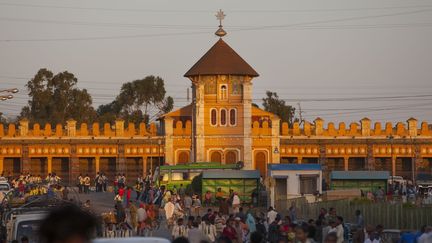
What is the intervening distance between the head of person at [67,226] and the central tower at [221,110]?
69.2 m

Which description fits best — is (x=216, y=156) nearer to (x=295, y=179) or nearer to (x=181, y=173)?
(x=181, y=173)

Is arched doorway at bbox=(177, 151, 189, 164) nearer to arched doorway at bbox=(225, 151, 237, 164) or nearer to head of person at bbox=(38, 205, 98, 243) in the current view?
arched doorway at bbox=(225, 151, 237, 164)

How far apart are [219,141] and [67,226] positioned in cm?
6993

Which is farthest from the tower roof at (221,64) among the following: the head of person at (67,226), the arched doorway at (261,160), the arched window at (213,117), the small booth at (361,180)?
the head of person at (67,226)

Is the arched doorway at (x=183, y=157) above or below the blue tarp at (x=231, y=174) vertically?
above

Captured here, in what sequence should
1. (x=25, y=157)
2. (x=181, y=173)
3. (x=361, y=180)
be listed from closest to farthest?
(x=361, y=180) < (x=181, y=173) < (x=25, y=157)

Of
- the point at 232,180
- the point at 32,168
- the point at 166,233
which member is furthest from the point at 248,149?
the point at 166,233

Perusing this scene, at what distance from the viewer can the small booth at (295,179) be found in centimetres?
4741

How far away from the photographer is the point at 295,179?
47531 millimetres

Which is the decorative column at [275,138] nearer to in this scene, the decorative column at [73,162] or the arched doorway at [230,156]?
the arched doorway at [230,156]

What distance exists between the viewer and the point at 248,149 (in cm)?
7444

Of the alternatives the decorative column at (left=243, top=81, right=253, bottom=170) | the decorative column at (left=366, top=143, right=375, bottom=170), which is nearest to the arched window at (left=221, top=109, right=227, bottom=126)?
the decorative column at (left=243, top=81, right=253, bottom=170)

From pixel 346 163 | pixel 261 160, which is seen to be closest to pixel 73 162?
pixel 261 160

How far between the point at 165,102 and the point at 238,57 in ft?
102
